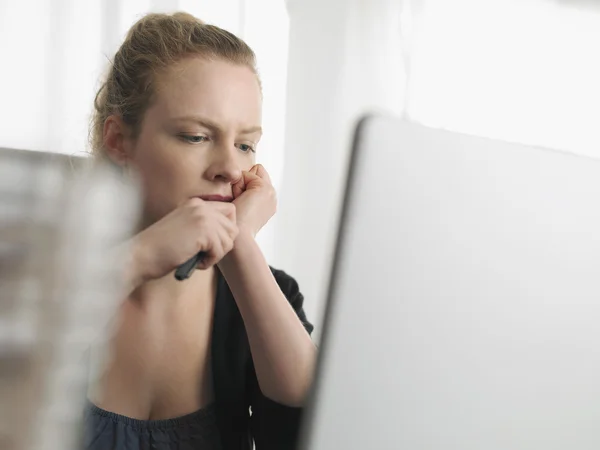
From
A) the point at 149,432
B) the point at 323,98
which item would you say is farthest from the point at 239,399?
the point at 323,98

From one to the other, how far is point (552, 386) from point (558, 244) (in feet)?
0.40

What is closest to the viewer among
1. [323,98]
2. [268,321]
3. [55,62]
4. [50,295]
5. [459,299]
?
[459,299]

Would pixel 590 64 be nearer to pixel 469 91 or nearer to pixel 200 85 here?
pixel 469 91

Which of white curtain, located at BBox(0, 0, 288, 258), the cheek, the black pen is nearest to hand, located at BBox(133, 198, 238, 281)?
the black pen

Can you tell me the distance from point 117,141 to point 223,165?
0.17 m

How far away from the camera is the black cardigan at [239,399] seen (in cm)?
84

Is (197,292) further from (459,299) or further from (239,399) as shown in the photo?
(459,299)

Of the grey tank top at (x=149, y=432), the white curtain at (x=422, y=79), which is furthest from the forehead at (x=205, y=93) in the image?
the white curtain at (x=422, y=79)

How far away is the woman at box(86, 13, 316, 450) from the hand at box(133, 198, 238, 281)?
0.08 meters

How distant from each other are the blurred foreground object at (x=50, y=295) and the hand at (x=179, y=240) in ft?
0.10

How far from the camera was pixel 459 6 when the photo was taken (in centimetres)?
185

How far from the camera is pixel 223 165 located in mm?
880

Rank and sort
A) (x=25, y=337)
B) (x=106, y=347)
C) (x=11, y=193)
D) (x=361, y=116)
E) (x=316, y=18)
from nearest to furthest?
(x=361, y=116), (x=25, y=337), (x=11, y=193), (x=106, y=347), (x=316, y=18)

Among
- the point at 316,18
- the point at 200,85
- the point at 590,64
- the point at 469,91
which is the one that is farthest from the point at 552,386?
the point at 590,64
